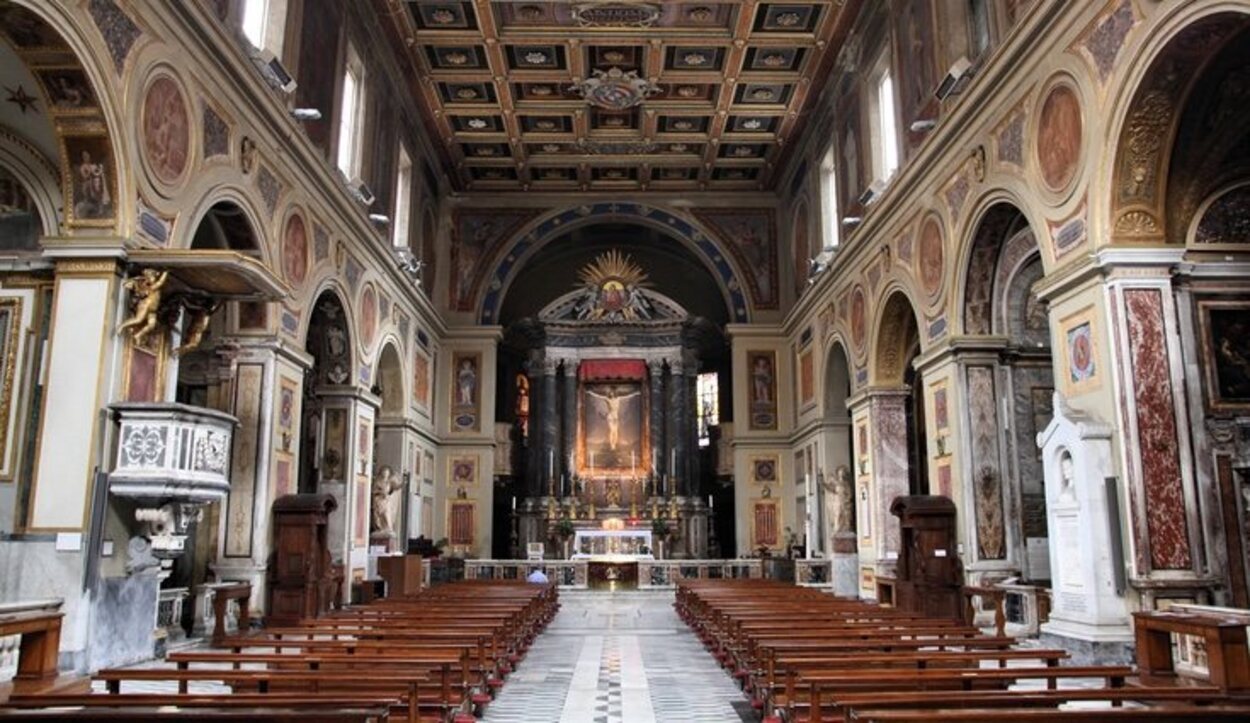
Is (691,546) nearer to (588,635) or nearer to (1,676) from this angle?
(588,635)

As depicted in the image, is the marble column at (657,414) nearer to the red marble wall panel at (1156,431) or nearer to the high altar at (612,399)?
the high altar at (612,399)

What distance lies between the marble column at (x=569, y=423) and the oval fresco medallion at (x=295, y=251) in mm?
13610

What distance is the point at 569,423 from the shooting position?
27156mm

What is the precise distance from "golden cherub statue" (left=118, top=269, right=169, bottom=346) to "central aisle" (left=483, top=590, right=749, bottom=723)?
188 inches

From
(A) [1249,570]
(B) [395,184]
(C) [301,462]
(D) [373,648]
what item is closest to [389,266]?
(B) [395,184]

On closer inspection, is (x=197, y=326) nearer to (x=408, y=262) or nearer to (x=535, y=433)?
(x=408, y=262)

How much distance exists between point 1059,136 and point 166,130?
9.27 meters

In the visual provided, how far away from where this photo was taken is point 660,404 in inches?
1070

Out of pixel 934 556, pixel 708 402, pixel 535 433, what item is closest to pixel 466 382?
pixel 535 433

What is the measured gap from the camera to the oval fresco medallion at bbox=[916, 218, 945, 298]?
1366 centimetres

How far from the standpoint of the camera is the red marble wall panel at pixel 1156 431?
8.54m

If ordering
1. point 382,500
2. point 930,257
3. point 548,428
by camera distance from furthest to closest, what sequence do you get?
point 548,428 < point 382,500 < point 930,257

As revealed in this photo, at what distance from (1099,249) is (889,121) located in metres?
7.98

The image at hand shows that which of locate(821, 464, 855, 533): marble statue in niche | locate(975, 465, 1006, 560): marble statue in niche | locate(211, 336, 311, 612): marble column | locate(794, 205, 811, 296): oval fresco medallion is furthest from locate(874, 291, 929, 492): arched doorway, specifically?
locate(211, 336, 311, 612): marble column
